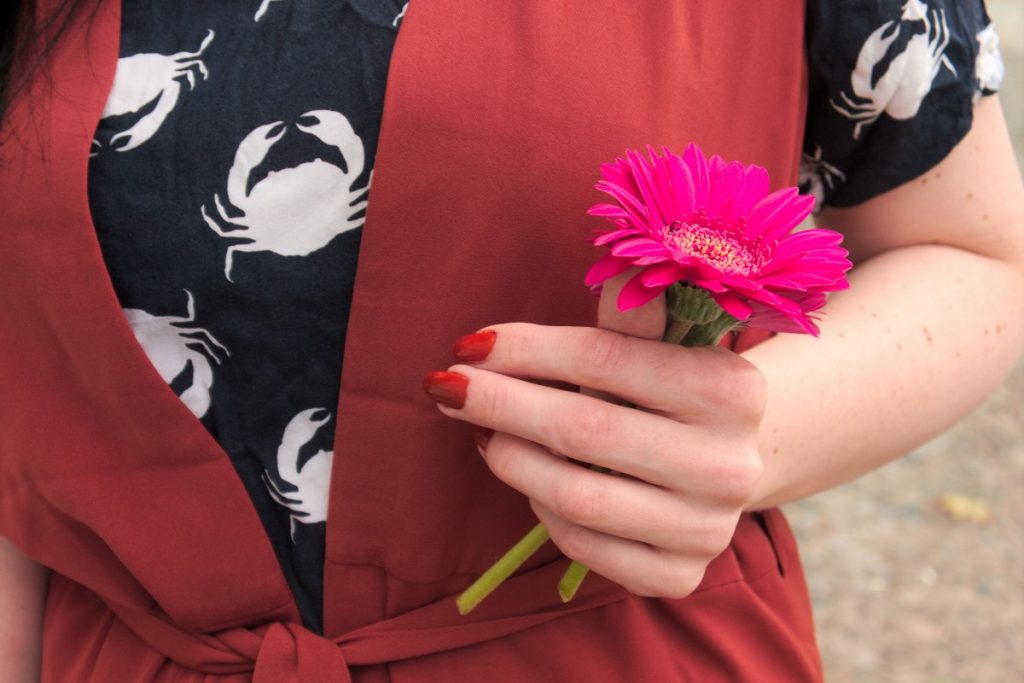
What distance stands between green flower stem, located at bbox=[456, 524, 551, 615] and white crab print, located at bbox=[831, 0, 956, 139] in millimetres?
521

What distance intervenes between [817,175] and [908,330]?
0.19m

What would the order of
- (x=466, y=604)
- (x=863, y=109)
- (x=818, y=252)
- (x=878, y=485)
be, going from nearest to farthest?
(x=818, y=252) < (x=466, y=604) < (x=863, y=109) < (x=878, y=485)

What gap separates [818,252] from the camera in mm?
680

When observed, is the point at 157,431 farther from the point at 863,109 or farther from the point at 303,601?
the point at 863,109

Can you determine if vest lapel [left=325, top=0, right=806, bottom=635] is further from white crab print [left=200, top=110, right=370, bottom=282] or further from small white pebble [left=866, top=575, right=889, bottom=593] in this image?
small white pebble [left=866, top=575, right=889, bottom=593]

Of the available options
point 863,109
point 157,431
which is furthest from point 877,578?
point 157,431

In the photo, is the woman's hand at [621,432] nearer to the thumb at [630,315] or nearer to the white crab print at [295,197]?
the thumb at [630,315]

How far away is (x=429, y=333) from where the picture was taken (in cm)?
92

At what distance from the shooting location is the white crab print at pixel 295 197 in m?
0.90

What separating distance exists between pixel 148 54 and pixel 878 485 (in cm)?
326

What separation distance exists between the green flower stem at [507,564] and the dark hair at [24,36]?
611 millimetres

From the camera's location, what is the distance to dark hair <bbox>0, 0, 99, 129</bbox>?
94 cm

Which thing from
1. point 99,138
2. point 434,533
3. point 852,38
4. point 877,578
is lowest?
point 877,578

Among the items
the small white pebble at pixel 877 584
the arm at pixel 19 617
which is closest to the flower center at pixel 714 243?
the arm at pixel 19 617
